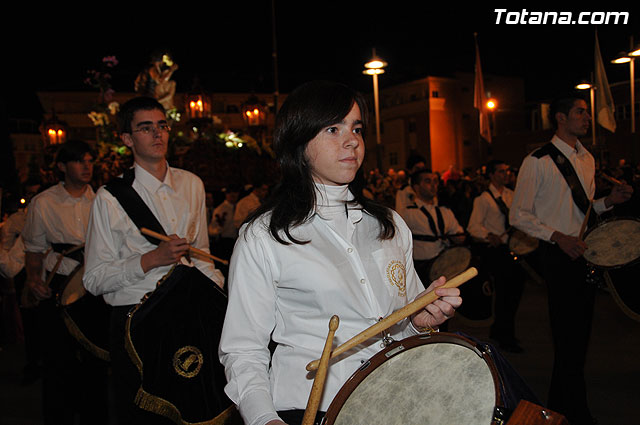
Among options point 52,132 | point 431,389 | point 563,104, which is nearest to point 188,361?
point 431,389

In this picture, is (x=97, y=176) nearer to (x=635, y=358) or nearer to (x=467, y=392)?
(x=635, y=358)

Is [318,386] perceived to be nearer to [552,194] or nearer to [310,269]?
[310,269]

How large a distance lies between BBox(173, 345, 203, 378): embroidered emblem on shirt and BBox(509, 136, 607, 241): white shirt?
9.65ft

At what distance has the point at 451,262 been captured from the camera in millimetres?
6652

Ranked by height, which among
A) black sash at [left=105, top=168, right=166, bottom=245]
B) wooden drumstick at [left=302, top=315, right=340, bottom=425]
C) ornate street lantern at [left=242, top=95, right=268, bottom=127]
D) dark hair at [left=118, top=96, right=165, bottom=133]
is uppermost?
ornate street lantern at [left=242, top=95, right=268, bottom=127]

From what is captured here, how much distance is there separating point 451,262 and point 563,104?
241cm

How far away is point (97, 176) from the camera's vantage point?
1428 centimetres

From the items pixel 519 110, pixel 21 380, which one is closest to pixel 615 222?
pixel 21 380

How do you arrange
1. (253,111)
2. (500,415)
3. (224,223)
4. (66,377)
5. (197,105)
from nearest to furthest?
(500,415)
(66,377)
(224,223)
(197,105)
(253,111)

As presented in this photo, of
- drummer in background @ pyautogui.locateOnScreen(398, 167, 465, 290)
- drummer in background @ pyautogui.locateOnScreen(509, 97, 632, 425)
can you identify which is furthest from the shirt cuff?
drummer in background @ pyautogui.locateOnScreen(398, 167, 465, 290)

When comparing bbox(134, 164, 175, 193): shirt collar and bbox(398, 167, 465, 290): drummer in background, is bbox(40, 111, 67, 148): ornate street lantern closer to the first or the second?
bbox(398, 167, 465, 290): drummer in background

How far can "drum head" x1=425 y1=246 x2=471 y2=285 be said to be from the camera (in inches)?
256

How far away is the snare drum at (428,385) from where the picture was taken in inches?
65.2

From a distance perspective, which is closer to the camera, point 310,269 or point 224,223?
point 310,269
